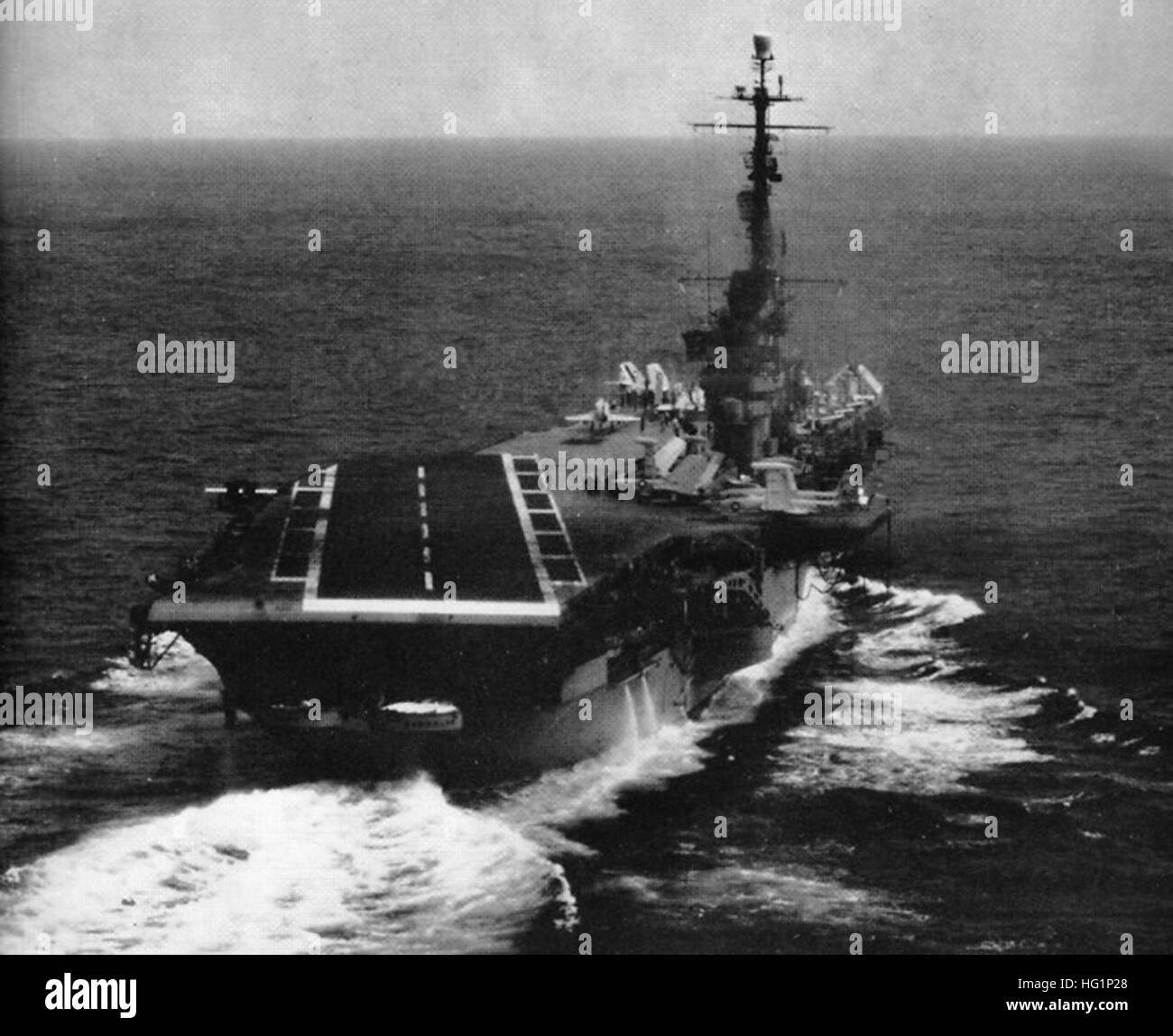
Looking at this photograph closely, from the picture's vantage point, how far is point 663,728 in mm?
35312

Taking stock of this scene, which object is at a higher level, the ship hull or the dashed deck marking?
the dashed deck marking

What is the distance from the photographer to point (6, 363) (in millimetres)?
59062

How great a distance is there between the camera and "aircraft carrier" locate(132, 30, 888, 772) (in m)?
31.0

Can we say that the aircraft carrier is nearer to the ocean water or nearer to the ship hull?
the ship hull

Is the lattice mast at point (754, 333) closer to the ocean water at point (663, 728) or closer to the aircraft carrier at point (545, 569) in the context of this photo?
the aircraft carrier at point (545, 569)

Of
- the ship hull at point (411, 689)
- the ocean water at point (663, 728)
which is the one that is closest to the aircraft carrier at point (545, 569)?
the ship hull at point (411, 689)

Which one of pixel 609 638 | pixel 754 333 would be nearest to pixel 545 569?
pixel 609 638

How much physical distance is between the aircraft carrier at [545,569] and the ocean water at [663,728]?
1.25 metres

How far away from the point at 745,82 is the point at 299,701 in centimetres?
2050

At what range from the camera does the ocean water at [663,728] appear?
92.6ft

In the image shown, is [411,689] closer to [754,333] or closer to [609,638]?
[609,638]

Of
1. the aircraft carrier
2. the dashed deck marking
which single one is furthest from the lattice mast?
the dashed deck marking

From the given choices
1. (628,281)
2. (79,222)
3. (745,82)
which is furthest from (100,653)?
(79,222)

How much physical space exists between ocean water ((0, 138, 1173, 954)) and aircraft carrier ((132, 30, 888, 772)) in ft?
4.11
